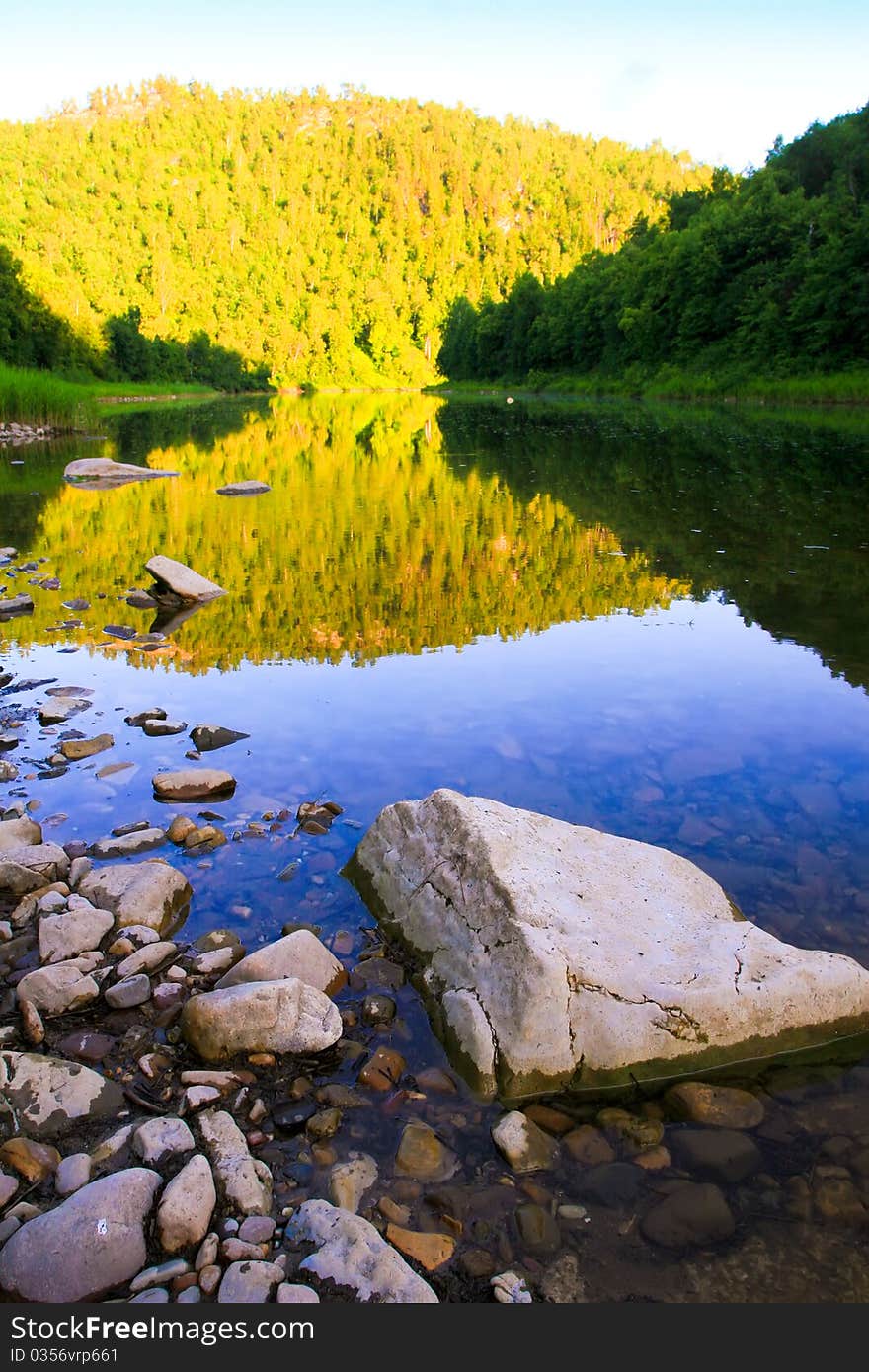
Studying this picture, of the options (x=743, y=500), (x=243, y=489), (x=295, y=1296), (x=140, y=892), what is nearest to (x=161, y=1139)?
(x=295, y=1296)

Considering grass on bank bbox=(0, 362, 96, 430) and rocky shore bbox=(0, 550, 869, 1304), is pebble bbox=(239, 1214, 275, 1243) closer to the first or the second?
rocky shore bbox=(0, 550, 869, 1304)

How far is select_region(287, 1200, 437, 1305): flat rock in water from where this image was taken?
2939 mm

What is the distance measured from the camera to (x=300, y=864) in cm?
555

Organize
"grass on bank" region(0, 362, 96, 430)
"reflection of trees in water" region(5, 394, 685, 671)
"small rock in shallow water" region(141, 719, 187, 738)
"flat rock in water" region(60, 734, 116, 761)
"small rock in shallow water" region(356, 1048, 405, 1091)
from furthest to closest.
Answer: "grass on bank" region(0, 362, 96, 430)
"reflection of trees in water" region(5, 394, 685, 671)
"small rock in shallow water" region(141, 719, 187, 738)
"flat rock in water" region(60, 734, 116, 761)
"small rock in shallow water" region(356, 1048, 405, 1091)

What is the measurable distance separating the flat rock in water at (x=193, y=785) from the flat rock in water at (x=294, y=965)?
210cm

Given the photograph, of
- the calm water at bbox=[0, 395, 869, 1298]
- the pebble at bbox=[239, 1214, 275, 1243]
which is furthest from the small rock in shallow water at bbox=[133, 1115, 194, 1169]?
the calm water at bbox=[0, 395, 869, 1298]

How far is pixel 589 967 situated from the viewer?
406 cm

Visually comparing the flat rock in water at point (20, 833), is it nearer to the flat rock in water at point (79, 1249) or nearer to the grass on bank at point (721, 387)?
the flat rock in water at point (79, 1249)

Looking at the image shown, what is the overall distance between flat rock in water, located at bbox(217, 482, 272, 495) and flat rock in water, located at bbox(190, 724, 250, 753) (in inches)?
610

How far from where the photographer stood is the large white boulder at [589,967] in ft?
12.9

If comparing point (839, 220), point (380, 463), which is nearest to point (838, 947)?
point (380, 463)

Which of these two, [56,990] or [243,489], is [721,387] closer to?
[243,489]

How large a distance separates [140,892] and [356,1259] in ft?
7.92

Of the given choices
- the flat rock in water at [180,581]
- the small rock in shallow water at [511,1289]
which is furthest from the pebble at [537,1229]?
the flat rock in water at [180,581]
